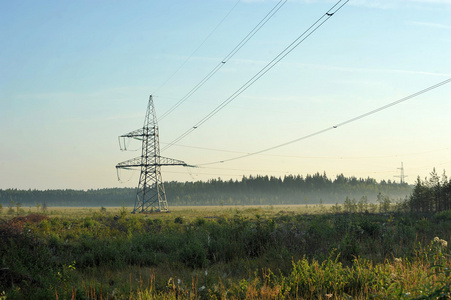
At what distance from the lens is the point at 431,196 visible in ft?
127

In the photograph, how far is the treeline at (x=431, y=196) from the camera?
38.0 meters

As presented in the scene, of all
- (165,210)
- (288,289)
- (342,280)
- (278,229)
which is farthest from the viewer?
(165,210)

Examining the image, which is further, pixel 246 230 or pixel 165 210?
pixel 165 210

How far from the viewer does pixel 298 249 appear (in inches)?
467

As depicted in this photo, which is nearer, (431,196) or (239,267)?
(239,267)

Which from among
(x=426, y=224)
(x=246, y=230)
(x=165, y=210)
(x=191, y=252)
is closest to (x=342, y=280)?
(x=191, y=252)

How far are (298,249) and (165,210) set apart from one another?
45.3 m

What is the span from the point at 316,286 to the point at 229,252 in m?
5.71

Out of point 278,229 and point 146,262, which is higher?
point 278,229

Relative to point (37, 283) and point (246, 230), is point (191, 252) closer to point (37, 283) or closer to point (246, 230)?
point (246, 230)

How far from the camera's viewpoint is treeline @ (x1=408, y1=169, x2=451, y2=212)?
3800 cm

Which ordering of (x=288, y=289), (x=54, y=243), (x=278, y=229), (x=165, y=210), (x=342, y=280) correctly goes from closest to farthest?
(x=288, y=289), (x=342, y=280), (x=278, y=229), (x=54, y=243), (x=165, y=210)

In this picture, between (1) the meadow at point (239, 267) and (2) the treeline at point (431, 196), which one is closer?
(1) the meadow at point (239, 267)

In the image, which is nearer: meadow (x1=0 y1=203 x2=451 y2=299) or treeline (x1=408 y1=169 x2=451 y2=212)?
meadow (x1=0 y1=203 x2=451 y2=299)
